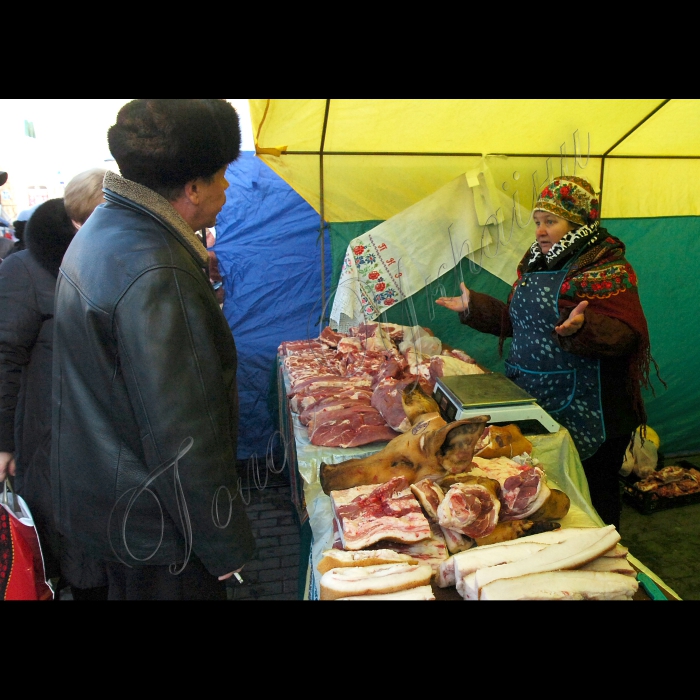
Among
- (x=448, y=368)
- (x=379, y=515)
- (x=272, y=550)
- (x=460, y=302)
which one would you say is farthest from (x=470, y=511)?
(x=272, y=550)

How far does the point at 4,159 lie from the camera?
1560 mm

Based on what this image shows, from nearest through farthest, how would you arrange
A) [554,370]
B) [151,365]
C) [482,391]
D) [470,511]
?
[151,365], [470,511], [482,391], [554,370]

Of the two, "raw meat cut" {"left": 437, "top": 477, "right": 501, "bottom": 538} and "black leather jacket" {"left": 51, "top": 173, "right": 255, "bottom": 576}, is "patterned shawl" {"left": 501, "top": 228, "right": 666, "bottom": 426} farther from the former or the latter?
"black leather jacket" {"left": 51, "top": 173, "right": 255, "bottom": 576}

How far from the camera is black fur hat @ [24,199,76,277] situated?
2.18m

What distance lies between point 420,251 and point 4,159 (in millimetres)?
3263

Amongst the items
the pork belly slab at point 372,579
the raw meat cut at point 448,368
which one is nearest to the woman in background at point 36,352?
the pork belly slab at point 372,579

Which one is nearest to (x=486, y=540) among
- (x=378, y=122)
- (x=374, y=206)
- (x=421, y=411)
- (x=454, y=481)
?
(x=454, y=481)

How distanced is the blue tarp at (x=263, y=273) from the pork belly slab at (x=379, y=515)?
295 cm

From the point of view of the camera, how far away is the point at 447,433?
1.79 meters

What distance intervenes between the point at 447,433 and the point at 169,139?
1286 millimetres

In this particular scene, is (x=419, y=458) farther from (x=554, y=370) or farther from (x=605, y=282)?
(x=605, y=282)

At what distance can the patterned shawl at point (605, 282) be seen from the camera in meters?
2.41

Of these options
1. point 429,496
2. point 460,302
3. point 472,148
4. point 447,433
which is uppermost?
point 472,148
